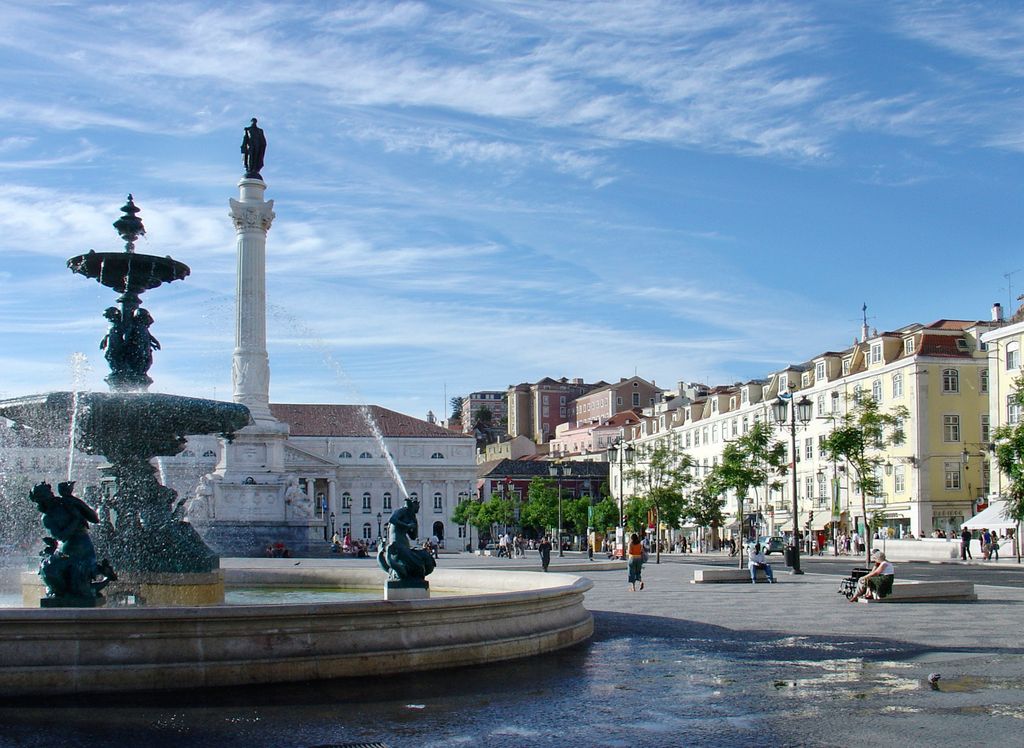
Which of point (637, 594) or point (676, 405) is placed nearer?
point (637, 594)

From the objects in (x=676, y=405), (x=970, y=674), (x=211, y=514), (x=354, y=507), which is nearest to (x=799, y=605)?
(x=970, y=674)

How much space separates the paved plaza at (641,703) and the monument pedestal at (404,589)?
5.86ft

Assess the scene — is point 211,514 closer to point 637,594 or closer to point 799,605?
point 637,594

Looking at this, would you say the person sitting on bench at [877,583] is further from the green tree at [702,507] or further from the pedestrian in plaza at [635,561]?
the green tree at [702,507]

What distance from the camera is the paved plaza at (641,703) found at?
26.9ft

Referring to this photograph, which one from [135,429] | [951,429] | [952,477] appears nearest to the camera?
[135,429]

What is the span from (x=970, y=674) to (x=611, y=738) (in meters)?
5.09

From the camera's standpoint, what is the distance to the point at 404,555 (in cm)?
1309

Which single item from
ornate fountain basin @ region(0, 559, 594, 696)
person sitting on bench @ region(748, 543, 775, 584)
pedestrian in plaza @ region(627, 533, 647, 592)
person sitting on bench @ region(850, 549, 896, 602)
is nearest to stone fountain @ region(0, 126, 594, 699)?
ornate fountain basin @ region(0, 559, 594, 696)

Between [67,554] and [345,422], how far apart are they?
110070 mm

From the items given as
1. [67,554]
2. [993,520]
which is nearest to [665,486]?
[993,520]

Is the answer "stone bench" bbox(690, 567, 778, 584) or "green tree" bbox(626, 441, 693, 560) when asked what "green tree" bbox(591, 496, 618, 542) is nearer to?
"green tree" bbox(626, 441, 693, 560)

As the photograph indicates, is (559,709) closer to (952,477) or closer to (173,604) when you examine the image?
(173,604)

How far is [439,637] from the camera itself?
11.1 meters
